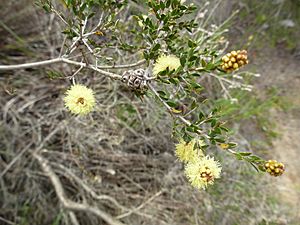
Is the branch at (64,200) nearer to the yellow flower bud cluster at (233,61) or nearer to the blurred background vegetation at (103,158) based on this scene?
the blurred background vegetation at (103,158)

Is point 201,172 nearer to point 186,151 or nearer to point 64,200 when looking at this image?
point 186,151

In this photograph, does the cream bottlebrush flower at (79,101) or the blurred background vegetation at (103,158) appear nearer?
the cream bottlebrush flower at (79,101)

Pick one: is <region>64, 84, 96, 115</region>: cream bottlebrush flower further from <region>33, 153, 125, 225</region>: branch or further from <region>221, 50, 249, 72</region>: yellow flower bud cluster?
<region>33, 153, 125, 225</region>: branch

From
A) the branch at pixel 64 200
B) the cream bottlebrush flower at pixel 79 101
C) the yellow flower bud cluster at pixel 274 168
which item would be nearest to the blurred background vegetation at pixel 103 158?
the branch at pixel 64 200

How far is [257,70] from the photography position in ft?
10.3

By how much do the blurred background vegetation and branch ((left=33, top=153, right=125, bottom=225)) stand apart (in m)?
0.06

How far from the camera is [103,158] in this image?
2322mm

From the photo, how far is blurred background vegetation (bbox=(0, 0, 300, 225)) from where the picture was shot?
222cm

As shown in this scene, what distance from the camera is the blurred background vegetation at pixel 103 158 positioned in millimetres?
2223

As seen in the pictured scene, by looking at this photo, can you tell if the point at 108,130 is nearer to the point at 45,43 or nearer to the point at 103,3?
the point at 45,43

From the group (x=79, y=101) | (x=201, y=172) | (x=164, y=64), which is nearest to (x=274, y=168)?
(x=201, y=172)

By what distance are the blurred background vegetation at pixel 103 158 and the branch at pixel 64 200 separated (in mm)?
65

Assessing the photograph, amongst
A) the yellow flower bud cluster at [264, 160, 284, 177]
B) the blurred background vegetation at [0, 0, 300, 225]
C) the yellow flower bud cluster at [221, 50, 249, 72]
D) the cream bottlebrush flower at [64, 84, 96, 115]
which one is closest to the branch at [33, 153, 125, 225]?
the blurred background vegetation at [0, 0, 300, 225]

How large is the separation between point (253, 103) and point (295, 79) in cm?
68
